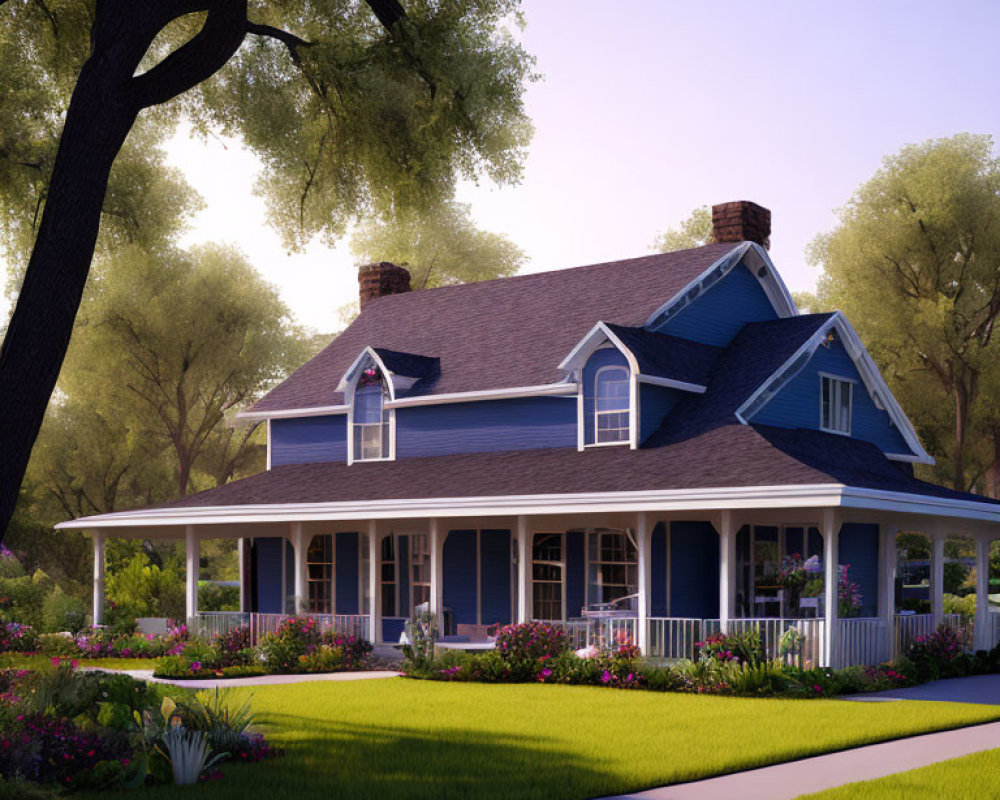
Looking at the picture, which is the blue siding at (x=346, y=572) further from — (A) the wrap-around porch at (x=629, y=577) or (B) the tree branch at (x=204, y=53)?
(B) the tree branch at (x=204, y=53)

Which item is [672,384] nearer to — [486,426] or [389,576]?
[486,426]

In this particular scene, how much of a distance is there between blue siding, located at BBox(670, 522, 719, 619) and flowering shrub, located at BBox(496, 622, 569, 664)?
3.10 m

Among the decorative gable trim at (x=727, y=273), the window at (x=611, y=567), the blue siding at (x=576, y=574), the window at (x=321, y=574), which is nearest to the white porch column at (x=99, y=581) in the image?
the window at (x=321, y=574)

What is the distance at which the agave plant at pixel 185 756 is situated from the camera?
13.1 meters

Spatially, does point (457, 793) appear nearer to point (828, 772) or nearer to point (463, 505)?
point (828, 772)

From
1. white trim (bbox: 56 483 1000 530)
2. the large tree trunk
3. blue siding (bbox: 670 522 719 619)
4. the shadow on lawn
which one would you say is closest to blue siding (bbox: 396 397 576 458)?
blue siding (bbox: 670 522 719 619)

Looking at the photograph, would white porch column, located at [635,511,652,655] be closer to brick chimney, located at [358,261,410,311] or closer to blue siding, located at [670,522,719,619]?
Result: blue siding, located at [670,522,719,619]

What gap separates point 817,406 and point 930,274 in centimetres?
2581

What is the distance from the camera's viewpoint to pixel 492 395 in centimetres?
2941

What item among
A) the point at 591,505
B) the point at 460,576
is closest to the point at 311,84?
the point at 591,505

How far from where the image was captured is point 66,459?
56.6m

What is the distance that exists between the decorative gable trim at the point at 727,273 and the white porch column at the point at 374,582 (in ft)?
23.6

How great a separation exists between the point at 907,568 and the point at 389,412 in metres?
34.1

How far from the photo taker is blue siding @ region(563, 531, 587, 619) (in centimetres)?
2730
